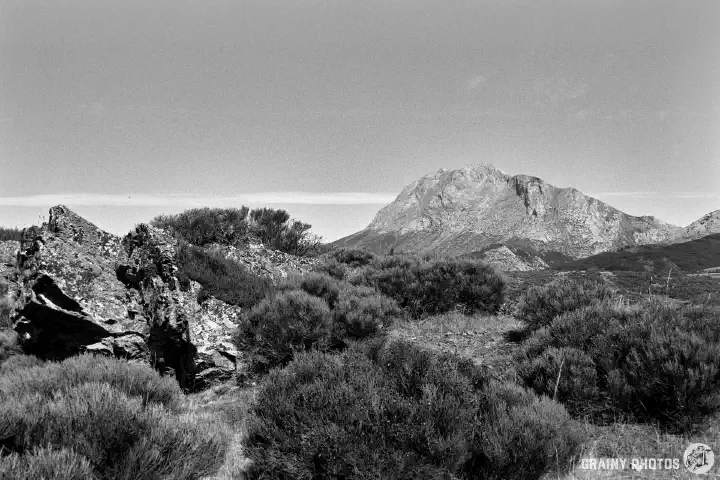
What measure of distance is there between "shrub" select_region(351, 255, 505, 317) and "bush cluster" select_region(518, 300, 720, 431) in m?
5.02

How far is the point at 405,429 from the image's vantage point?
3.30m

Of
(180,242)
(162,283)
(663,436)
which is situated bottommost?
(663,436)

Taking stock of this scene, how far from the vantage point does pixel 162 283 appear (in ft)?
28.7

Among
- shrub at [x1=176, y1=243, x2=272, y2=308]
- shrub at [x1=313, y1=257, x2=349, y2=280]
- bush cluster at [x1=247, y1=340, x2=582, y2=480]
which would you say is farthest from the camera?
shrub at [x1=313, y1=257, x2=349, y2=280]

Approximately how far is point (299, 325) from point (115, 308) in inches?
151

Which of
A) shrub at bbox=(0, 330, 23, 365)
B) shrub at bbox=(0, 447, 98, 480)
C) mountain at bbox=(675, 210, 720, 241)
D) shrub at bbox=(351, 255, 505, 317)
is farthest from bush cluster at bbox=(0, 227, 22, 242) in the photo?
mountain at bbox=(675, 210, 720, 241)

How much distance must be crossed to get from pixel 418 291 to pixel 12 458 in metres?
9.90

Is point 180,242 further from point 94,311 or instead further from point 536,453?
point 536,453

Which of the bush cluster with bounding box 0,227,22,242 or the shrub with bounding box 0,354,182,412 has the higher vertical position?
the bush cluster with bounding box 0,227,22,242

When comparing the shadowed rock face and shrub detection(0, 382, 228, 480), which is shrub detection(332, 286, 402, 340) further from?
shrub detection(0, 382, 228, 480)

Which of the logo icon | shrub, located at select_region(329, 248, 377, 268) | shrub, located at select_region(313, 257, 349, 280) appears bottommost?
the logo icon

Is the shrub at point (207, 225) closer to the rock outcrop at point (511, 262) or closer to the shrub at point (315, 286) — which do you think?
the shrub at point (315, 286)

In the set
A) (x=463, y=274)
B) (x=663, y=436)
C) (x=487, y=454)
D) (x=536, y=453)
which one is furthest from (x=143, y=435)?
(x=463, y=274)

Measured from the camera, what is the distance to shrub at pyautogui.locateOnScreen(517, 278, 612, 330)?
8836 millimetres
